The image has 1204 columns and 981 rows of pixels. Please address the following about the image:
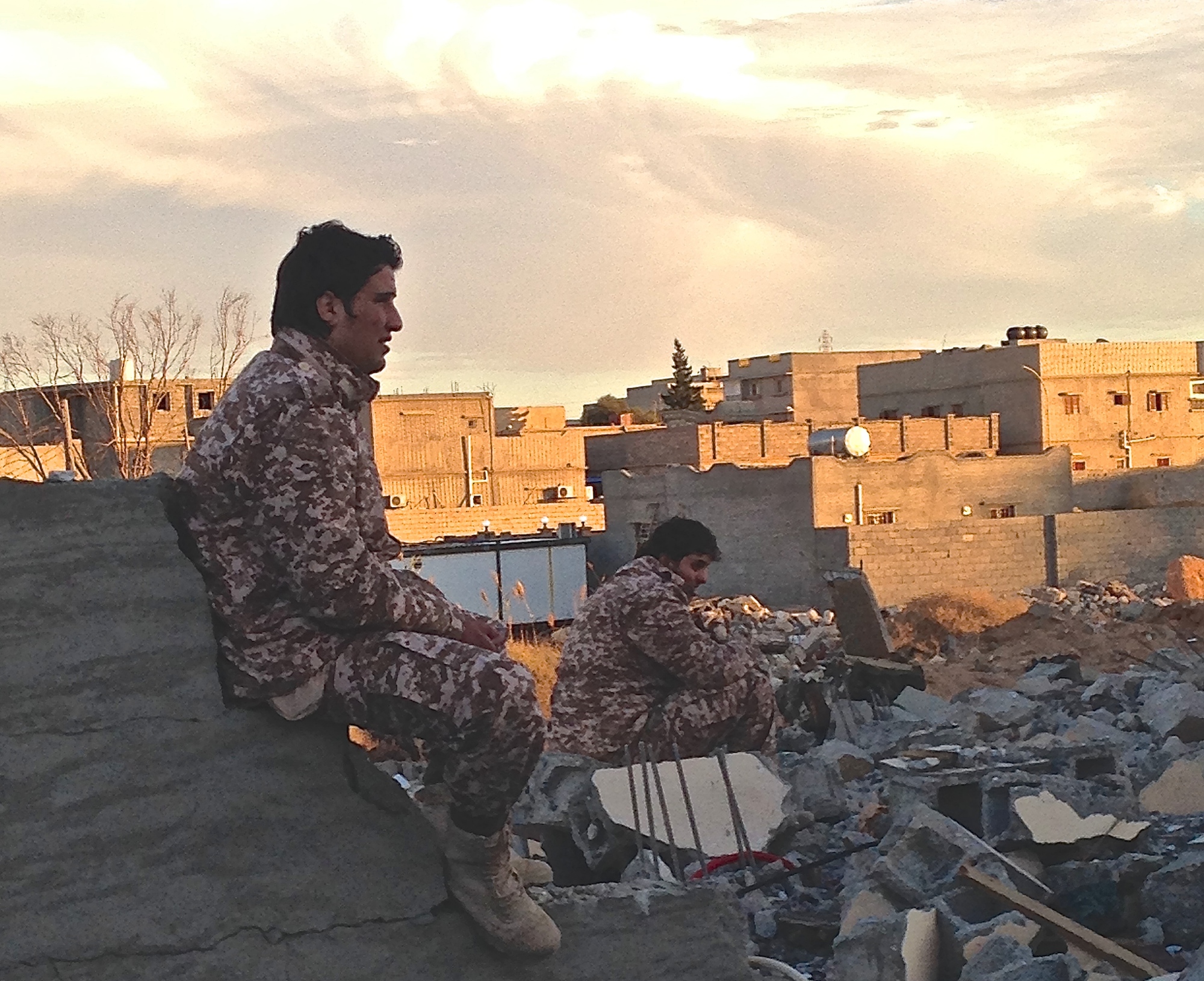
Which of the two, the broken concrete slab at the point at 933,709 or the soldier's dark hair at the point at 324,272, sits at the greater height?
the soldier's dark hair at the point at 324,272

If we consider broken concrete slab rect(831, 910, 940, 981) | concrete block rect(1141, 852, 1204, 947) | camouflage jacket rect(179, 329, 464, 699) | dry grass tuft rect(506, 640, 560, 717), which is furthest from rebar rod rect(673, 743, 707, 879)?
dry grass tuft rect(506, 640, 560, 717)

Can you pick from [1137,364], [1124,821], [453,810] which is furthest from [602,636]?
[1137,364]

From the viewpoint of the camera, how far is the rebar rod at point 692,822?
18.4ft

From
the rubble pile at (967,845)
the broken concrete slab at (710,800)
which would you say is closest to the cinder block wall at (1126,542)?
the rubble pile at (967,845)

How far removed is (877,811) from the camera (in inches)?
248

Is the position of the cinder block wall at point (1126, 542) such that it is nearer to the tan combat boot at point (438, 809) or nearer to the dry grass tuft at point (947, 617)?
the dry grass tuft at point (947, 617)

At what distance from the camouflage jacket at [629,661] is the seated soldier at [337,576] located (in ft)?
10.1

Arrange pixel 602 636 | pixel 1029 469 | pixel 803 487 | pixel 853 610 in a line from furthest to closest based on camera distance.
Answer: pixel 1029 469 → pixel 803 487 → pixel 853 610 → pixel 602 636

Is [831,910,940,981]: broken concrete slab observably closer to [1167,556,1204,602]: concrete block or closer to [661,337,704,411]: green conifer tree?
[1167,556,1204,602]: concrete block

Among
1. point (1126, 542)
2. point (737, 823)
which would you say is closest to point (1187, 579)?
point (1126, 542)

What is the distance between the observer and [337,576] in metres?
3.25

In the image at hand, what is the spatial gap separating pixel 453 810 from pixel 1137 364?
4387 centimetres

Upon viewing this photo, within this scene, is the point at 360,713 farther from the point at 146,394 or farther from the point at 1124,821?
the point at 146,394

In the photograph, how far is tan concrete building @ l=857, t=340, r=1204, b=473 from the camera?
4216 cm
